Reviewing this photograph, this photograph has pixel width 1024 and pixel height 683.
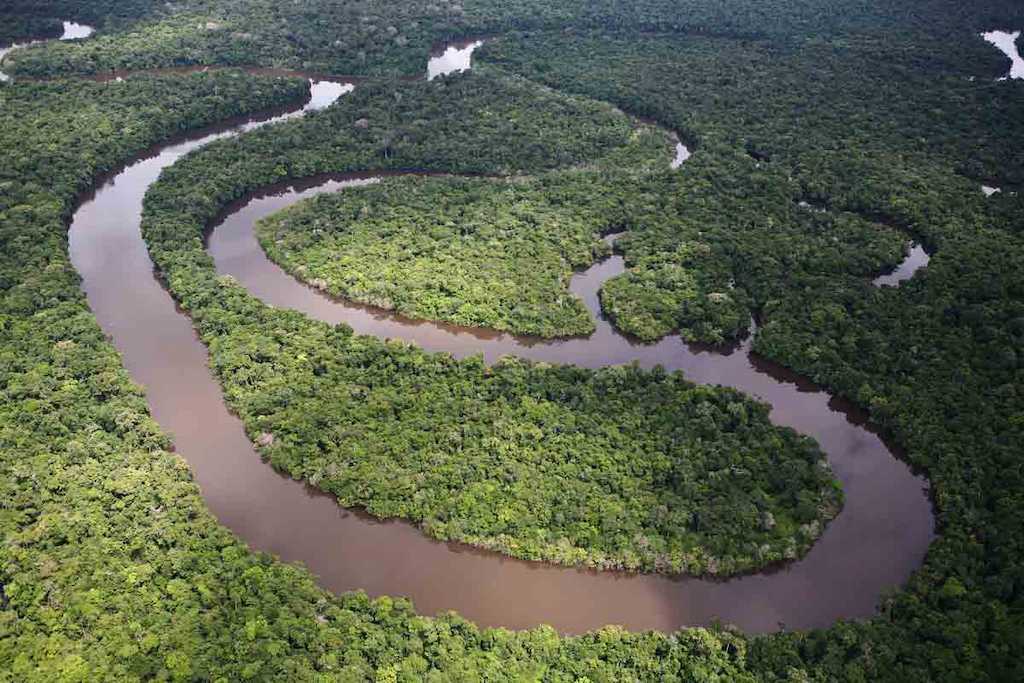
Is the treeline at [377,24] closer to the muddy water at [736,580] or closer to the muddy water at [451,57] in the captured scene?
the muddy water at [451,57]

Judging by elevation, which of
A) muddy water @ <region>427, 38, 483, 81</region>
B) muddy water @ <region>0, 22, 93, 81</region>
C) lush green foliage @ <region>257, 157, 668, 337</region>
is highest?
muddy water @ <region>0, 22, 93, 81</region>

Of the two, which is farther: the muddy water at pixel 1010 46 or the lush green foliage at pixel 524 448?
the muddy water at pixel 1010 46

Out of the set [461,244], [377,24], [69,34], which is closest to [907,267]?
[461,244]

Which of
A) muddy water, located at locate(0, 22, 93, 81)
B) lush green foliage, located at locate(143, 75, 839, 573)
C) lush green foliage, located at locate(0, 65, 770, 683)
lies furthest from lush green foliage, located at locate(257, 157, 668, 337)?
muddy water, located at locate(0, 22, 93, 81)

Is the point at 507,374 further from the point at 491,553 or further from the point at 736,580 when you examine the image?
the point at 736,580

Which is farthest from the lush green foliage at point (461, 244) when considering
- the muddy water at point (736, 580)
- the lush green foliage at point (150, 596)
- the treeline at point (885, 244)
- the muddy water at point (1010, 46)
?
the muddy water at point (1010, 46)

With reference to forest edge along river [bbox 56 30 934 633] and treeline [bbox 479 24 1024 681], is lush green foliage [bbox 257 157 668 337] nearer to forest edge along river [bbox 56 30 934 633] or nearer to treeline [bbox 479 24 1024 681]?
forest edge along river [bbox 56 30 934 633]
